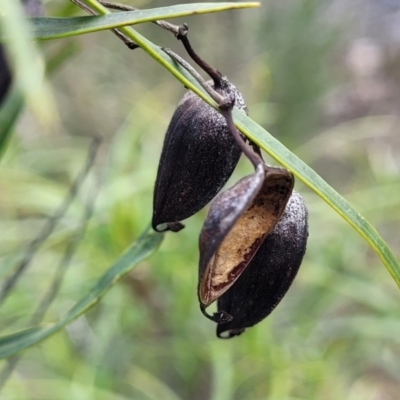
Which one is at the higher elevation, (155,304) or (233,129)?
(155,304)

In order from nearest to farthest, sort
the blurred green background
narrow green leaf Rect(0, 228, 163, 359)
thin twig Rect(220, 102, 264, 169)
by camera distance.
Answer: thin twig Rect(220, 102, 264, 169) → narrow green leaf Rect(0, 228, 163, 359) → the blurred green background

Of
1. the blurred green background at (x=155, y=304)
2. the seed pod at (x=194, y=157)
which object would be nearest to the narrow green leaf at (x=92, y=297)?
the seed pod at (x=194, y=157)

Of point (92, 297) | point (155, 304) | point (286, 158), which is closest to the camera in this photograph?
point (286, 158)

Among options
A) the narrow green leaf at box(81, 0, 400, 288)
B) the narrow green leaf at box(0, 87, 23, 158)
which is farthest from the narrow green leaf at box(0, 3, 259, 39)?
the narrow green leaf at box(0, 87, 23, 158)

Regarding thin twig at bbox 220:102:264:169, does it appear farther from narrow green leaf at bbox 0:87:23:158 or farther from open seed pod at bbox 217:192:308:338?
narrow green leaf at bbox 0:87:23:158

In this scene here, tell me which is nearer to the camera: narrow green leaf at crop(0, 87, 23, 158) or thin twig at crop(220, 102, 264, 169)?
thin twig at crop(220, 102, 264, 169)

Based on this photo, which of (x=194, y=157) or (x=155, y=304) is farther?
(x=155, y=304)

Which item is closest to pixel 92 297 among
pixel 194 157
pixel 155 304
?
pixel 194 157

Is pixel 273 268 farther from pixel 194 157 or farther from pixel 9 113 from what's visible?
pixel 9 113
